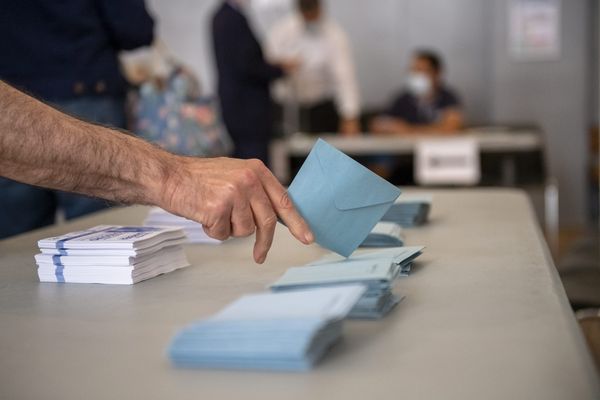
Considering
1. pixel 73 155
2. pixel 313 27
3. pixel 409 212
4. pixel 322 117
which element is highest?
pixel 313 27

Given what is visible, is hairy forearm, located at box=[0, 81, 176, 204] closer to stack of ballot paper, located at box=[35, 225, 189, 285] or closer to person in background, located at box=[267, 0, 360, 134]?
stack of ballot paper, located at box=[35, 225, 189, 285]

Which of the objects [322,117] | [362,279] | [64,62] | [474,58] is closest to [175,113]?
[64,62]

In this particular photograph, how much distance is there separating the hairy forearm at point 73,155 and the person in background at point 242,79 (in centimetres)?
400

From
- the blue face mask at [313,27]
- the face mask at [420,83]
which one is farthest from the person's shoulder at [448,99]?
the blue face mask at [313,27]

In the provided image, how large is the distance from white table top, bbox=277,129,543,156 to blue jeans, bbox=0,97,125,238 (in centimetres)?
295

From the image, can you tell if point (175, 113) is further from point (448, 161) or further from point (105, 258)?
point (105, 258)

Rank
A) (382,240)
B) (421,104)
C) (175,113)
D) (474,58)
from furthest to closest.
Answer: (474,58), (421,104), (175,113), (382,240)

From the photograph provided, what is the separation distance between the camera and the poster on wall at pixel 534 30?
288 inches

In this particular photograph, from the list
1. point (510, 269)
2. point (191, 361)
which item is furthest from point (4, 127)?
point (510, 269)

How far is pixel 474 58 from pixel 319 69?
69.9 inches

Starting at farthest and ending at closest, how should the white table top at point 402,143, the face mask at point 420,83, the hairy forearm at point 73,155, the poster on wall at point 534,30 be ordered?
the poster on wall at point 534,30, the face mask at point 420,83, the white table top at point 402,143, the hairy forearm at point 73,155

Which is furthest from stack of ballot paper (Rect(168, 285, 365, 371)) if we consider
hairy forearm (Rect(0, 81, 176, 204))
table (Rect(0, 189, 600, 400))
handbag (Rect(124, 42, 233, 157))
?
handbag (Rect(124, 42, 233, 157))

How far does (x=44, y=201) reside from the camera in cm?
209

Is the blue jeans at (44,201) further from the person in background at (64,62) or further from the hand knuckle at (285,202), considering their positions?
the hand knuckle at (285,202)
